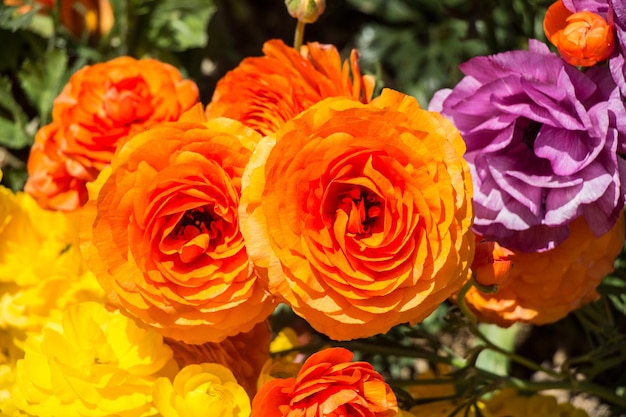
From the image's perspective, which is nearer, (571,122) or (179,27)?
(571,122)

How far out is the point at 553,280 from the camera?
0.79 metres

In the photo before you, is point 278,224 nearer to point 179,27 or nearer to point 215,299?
point 215,299

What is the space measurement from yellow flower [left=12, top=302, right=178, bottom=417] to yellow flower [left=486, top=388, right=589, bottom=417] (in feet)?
1.21

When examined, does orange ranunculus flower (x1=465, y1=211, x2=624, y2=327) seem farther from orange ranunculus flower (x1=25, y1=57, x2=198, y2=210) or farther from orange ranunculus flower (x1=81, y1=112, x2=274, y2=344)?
orange ranunculus flower (x1=25, y1=57, x2=198, y2=210)

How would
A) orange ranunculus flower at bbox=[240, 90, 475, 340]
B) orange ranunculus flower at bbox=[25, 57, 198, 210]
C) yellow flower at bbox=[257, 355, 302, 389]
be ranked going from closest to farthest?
orange ranunculus flower at bbox=[240, 90, 475, 340] < yellow flower at bbox=[257, 355, 302, 389] < orange ranunculus flower at bbox=[25, 57, 198, 210]

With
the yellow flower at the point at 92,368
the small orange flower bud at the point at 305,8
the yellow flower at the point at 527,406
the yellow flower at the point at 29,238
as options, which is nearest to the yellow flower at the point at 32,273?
the yellow flower at the point at 29,238

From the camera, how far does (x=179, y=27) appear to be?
48.7 inches

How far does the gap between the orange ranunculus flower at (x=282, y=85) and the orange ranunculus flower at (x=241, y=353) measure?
0.18 meters

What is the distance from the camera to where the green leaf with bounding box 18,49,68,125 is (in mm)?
1055

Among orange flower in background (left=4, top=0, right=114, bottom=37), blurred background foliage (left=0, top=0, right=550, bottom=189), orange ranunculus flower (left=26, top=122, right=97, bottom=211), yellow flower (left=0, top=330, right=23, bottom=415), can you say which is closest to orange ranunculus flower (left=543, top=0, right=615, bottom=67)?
blurred background foliage (left=0, top=0, right=550, bottom=189)

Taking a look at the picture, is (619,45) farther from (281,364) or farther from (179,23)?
(179,23)

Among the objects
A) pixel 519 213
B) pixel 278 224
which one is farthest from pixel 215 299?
pixel 519 213

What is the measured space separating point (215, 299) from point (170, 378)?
13 centimetres

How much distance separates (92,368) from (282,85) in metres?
0.29
